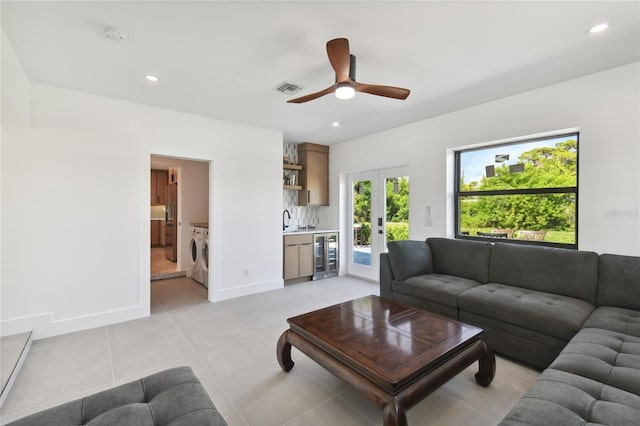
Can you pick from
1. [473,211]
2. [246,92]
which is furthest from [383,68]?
[473,211]

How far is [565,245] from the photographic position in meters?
3.19

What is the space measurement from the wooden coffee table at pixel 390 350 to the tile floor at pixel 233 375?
0.21 m

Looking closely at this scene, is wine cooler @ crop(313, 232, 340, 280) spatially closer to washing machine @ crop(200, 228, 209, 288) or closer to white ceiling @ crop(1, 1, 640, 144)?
washing machine @ crop(200, 228, 209, 288)

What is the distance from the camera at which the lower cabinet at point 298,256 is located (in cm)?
502

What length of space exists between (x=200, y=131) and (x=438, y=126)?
3416 millimetres

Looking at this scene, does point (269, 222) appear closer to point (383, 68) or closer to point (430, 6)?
point (383, 68)

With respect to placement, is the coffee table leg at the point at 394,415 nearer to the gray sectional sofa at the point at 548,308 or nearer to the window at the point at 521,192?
the gray sectional sofa at the point at 548,308

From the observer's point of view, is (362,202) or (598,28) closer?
(598,28)

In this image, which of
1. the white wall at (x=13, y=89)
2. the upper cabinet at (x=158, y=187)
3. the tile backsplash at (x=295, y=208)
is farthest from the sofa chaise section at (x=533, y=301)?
the upper cabinet at (x=158, y=187)

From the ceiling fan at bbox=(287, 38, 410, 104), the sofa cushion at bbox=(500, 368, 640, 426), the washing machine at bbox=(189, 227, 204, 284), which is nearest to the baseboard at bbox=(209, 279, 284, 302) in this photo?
the washing machine at bbox=(189, 227, 204, 284)

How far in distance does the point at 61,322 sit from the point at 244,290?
212cm

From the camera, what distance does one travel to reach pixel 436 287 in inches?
120

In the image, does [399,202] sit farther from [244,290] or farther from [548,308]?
[244,290]

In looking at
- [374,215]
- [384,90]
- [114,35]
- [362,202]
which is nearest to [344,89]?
[384,90]
